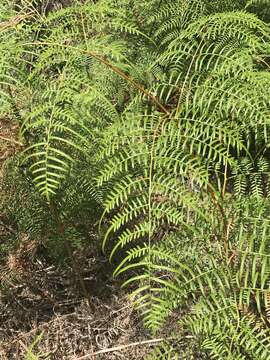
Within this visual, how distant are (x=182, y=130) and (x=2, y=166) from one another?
0.72 metres

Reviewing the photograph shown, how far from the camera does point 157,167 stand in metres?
1.91

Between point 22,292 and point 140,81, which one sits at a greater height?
point 140,81

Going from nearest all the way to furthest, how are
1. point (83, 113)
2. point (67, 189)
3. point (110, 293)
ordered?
point (83, 113) < point (67, 189) < point (110, 293)

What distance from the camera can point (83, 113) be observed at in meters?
2.12

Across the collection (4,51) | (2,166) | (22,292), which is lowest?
(22,292)

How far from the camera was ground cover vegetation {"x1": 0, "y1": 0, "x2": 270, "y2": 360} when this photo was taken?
1.73 m

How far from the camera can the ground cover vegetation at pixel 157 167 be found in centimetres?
173

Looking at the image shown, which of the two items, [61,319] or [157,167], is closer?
[157,167]

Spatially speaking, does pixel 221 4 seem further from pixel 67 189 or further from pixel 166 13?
pixel 67 189

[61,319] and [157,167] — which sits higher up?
[157,167]

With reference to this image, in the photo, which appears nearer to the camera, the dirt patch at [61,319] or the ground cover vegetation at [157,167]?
the ground cover vegetation at [157,167]

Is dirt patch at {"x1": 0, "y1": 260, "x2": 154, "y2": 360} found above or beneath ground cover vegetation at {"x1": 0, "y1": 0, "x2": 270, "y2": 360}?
beneath

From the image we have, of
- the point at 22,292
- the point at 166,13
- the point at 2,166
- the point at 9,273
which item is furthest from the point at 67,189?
the point at 166,13

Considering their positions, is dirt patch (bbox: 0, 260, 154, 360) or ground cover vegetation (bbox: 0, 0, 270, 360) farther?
dirt patch (bbox: 0, 260, 154, 360)
